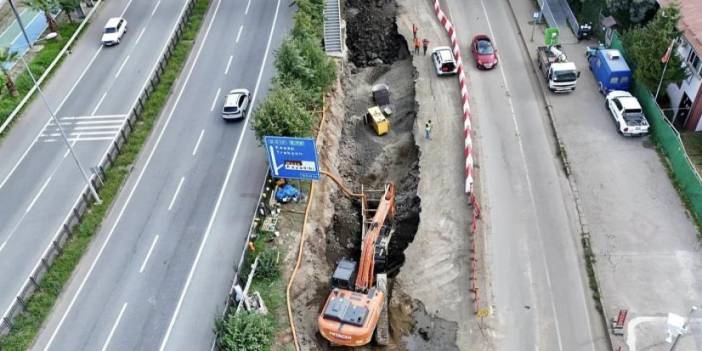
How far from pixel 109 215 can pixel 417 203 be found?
20.9 metres

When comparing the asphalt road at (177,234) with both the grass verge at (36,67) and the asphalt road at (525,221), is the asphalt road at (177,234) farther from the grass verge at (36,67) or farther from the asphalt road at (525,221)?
the asphalt road at (525,221)

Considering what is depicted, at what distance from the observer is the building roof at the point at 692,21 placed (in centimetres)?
4022

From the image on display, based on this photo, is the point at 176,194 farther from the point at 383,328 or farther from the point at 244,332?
the point at 383,328

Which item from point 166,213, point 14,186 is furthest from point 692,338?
point 14,186

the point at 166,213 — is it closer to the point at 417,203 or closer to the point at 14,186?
the point at 14,186

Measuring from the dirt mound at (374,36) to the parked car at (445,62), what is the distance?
4.89 m

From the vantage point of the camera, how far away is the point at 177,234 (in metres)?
36.6

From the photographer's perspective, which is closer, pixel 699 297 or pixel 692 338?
pixel 692 338

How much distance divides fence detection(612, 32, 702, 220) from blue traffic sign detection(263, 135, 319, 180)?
2394 cm

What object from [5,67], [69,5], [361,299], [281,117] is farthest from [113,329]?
[69,5]

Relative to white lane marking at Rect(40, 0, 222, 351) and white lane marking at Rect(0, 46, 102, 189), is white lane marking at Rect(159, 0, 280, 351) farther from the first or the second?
white lane marking at Rect(0, 46, 102, 189)

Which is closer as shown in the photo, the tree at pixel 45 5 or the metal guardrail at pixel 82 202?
the metal guardrail at pixel 82 202

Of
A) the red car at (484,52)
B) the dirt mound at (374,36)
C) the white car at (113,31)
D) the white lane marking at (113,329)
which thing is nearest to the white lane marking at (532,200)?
the red car at (484,52)

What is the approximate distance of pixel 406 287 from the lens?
114ft
